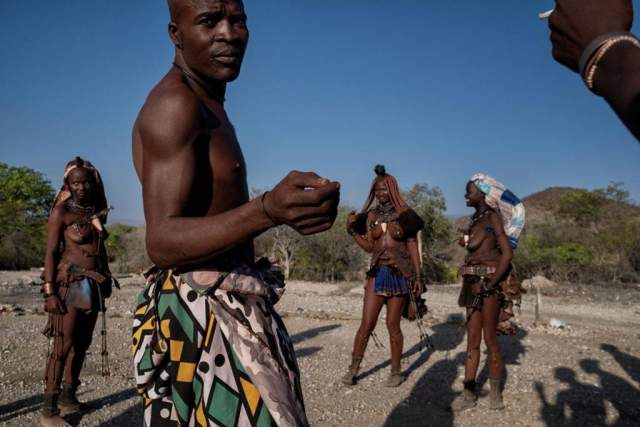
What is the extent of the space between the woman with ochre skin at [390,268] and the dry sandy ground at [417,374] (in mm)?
511

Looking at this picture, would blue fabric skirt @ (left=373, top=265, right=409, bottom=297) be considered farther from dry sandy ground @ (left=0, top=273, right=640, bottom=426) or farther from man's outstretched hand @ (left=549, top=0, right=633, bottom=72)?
man's outstretched hand @ (left=549, top=0, right=633, bottom=72)

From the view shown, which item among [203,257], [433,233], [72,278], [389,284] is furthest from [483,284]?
[433,233]

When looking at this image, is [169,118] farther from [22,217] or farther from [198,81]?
[22,217]

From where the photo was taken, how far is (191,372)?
152 cm

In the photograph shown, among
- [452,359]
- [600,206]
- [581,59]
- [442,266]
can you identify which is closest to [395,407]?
[452,359]

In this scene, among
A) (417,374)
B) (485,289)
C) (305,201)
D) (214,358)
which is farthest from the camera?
(417,374)

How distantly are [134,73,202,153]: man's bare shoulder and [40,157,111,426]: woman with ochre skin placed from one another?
3556 mm

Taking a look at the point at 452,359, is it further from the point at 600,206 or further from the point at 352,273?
the point at 600,206

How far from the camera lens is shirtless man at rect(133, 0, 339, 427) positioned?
142cm

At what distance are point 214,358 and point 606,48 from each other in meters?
1.25

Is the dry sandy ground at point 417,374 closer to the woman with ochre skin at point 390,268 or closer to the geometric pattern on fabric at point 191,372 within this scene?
the woman with ochre skin at point 390,268

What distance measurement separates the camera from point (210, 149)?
1598 millimetres

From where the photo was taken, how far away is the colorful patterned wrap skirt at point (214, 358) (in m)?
1.49

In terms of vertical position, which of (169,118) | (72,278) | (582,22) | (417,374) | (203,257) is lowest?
(417,374)
